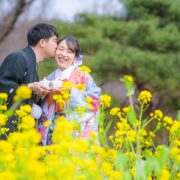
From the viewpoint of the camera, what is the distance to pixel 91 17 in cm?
1019

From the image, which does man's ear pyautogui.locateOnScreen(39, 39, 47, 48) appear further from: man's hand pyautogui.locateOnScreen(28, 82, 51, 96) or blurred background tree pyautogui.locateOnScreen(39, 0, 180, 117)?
blurred background tree pyautogui.locateOnScreen(39, 0, 180, 117)

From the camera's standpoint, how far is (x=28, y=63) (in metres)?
2.90

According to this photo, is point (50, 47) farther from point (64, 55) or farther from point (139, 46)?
point (139, 46)

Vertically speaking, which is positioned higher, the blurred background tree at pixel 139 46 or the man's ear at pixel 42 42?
the blurred background tree at pixel 139 46

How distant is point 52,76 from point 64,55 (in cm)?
21

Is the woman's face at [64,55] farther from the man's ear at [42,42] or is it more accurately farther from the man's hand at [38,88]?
the man's hand at [38,88]

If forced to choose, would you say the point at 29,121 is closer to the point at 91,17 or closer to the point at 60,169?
the point at 60,169

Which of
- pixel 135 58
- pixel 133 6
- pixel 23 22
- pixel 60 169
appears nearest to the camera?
pixel 60 169

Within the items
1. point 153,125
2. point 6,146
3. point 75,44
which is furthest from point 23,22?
point 6,146

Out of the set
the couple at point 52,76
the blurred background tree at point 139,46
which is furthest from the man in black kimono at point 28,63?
the blurred background tree at point 139,46

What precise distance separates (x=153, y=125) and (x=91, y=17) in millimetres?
3056

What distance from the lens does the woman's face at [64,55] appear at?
290 centimetres

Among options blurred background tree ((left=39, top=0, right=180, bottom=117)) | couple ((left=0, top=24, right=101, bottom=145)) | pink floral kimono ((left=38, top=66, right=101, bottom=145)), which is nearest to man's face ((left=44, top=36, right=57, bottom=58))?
couple ((left=0, top=24, right=101, bottom=145))

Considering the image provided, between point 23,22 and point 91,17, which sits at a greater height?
point 23,22
